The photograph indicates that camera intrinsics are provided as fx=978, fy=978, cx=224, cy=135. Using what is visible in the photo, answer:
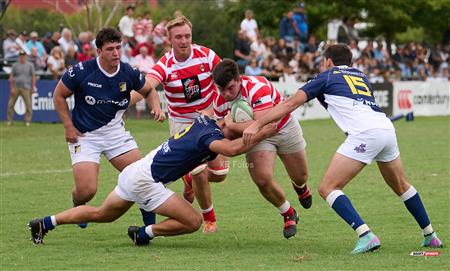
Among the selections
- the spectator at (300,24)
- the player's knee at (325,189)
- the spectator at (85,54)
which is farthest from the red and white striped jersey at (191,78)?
the spectator at (300,24)

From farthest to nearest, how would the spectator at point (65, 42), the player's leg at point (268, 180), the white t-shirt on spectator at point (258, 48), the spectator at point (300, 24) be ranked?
the spectator at point (300, 24), the white t-shirt on spectator at point (258, 48), the spectator at point (65, 42), the player's leg at point (268, 180)

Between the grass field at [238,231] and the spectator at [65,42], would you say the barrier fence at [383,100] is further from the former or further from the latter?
the grass field at [238,231]

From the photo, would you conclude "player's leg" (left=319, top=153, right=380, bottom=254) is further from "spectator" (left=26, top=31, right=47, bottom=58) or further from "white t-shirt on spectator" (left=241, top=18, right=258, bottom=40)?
"white t-shirt on spectator" (left=241, top=18, right=258, bottom=40)

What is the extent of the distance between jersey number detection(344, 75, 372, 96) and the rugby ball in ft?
3.35

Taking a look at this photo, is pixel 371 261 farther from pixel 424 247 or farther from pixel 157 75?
pixel 157 75

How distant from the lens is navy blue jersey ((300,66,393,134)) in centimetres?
904

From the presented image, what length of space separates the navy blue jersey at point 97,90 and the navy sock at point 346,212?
271 cm

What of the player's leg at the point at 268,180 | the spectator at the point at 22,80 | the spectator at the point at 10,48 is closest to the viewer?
the player's leg at the point at 268,180

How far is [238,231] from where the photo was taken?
10703mm

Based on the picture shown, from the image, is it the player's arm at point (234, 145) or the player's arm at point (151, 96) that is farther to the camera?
the player's arm at point (151, 96)

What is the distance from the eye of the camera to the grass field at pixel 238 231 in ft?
28.4

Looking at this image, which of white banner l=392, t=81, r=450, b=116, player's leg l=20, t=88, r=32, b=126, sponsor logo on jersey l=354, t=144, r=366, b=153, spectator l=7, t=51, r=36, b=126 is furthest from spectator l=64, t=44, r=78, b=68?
sponsor logo on jersey l=354, t=144, r=366, b=153

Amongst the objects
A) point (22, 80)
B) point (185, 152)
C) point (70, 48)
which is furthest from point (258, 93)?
point (70, 48)

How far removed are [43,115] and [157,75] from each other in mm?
16807
